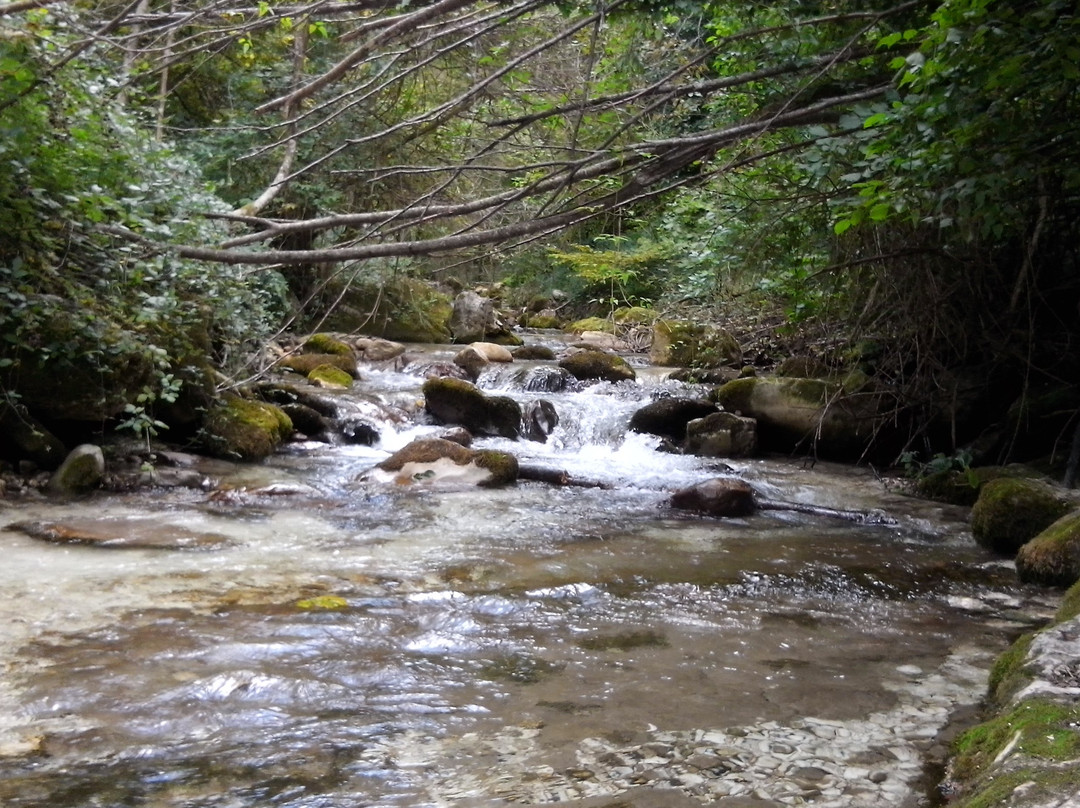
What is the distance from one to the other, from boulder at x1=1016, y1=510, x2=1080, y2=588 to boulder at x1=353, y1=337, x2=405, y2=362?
35.2 feet

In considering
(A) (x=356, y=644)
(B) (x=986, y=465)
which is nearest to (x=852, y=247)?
(B) (x=986, y=465)

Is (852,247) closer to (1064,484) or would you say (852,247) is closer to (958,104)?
(1064,484)

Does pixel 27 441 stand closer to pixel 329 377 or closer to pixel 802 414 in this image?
pixel 329 377

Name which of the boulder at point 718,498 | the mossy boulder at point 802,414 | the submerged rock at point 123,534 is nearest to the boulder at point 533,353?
the mossy boulder at point 802,414

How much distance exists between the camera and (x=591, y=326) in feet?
62.7

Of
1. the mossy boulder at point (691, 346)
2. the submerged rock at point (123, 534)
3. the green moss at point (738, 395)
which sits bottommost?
the submerged rock at point (123, 534)

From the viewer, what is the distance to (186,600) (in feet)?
15.7

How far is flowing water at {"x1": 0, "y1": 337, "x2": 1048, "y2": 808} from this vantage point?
9.72 feet

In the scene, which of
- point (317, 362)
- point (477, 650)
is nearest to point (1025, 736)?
point (477, 650)

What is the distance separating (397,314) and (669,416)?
24.3ft

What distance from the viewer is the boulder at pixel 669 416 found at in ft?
35.4

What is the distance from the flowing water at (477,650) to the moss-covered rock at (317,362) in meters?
5.32

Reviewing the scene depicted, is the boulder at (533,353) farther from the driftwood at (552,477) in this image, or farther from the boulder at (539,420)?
the driftwood at (552,477)

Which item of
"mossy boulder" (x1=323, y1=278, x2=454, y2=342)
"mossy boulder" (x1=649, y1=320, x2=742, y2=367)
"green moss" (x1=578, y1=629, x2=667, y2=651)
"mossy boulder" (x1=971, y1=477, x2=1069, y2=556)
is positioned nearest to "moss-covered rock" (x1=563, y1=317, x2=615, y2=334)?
"mossy boulder" (x1=649, y1=320, x2=742, y2=367)
